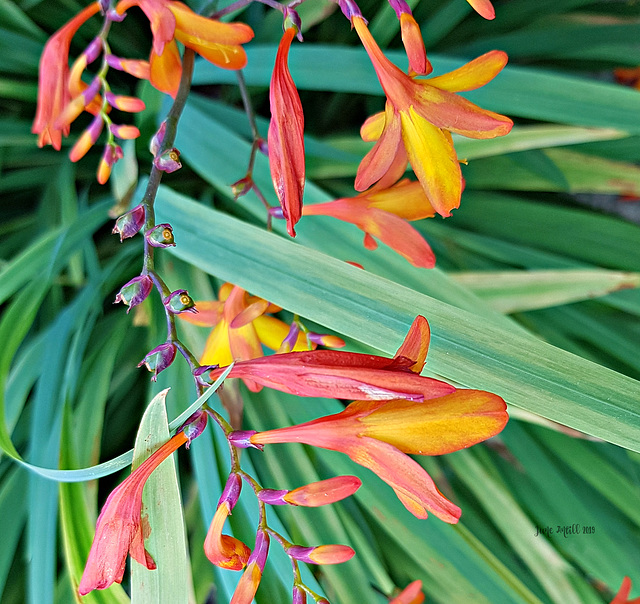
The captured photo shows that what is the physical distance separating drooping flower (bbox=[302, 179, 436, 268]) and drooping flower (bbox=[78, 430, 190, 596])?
8.6 inches

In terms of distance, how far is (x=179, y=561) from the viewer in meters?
0.32

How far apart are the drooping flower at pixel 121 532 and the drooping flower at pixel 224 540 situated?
0.12 feet

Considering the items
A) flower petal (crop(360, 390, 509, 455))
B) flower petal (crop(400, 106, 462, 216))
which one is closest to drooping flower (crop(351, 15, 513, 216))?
flower petal (crop(400, 106, 462, 216))

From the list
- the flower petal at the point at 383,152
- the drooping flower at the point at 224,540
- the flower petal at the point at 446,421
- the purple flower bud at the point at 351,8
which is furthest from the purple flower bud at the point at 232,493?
the purple flower bud at the point at 351,8

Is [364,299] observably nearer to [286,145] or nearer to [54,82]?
[286,145]

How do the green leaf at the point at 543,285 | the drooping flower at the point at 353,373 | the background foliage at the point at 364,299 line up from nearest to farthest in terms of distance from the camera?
the drooping flower at the point at 353,373 → the background foliage at the point at 364,299 → the green leaf at the point at 543,285

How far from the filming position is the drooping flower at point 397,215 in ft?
1.29

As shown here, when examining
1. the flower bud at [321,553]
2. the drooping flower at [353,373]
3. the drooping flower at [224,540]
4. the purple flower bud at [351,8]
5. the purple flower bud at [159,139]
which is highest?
the purple flower bud at [351,8]

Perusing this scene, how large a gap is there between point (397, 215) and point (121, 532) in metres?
0.30

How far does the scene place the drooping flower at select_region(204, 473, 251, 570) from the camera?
31 cm

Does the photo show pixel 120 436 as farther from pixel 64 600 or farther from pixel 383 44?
pixel 383 44

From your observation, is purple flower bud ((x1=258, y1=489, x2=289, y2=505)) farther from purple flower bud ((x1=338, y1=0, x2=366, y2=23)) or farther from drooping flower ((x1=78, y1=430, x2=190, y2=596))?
purple flower bud ((x1=338, y1=0, x2=366, y2=23))

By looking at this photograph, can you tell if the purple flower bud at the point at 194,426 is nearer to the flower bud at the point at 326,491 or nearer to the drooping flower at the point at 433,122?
the flower bud at the point at 326,491

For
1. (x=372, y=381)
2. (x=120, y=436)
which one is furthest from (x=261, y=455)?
(x=372, y=381)
